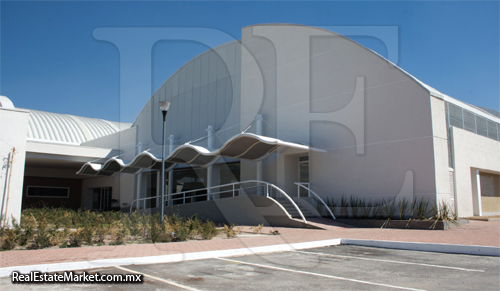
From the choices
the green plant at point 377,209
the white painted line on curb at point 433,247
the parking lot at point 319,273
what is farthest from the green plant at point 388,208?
the parking lot at point 319,273

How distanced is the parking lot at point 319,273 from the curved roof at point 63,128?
36.6 m

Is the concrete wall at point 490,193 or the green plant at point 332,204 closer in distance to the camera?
the green plant at point 332,204

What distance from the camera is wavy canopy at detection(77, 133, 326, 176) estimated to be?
17.3 meters

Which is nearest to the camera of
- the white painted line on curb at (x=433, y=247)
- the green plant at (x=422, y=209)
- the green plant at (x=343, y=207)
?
the white painted line on curb at (x=433, y=247)

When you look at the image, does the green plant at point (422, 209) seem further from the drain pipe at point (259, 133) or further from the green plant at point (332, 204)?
the drain pipe at point (259, 133)

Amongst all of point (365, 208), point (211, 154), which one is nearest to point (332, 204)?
point (365, 208)

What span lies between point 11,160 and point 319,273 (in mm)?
13953

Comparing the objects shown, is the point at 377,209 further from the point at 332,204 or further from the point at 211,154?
the point at 211,154

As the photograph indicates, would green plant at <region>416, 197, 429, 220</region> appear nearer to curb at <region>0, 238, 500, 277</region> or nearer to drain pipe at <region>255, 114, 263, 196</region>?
curb at <region>0, 238, 500, 277</region>

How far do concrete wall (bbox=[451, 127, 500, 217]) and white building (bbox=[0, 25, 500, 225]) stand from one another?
0.18 feet

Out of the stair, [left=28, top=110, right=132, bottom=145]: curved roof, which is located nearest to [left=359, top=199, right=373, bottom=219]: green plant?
the stair

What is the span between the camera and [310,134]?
19516mm

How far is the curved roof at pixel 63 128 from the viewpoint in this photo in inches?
1543

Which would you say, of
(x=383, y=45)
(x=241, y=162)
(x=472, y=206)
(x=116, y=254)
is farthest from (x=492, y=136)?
(x=116, y=254)
